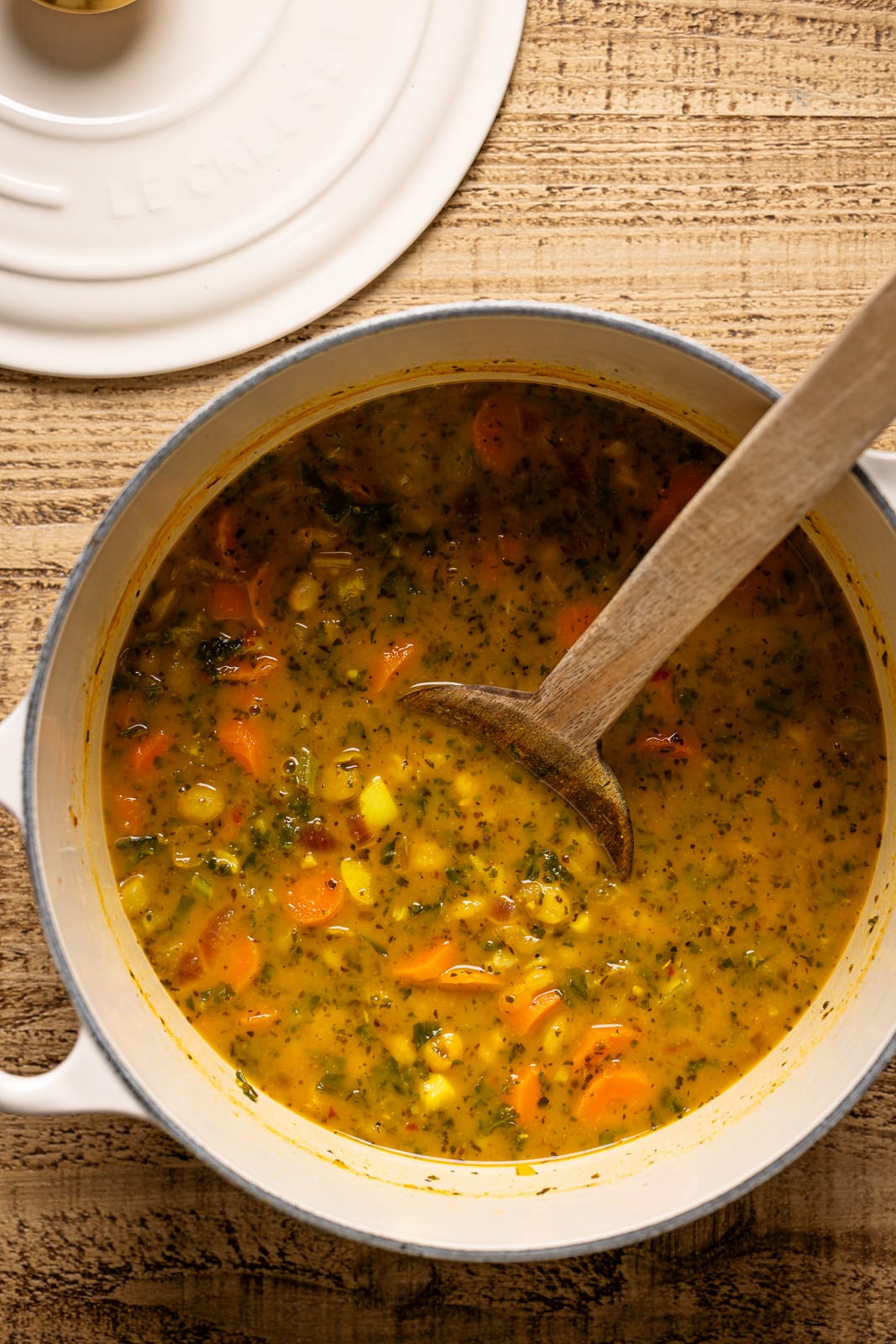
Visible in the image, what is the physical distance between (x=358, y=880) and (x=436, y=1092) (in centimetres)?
40

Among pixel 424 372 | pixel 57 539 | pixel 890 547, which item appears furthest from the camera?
pixel 57 539

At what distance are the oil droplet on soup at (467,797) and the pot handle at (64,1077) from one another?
32cm

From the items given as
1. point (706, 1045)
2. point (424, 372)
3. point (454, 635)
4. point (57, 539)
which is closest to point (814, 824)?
point (706, 1045)

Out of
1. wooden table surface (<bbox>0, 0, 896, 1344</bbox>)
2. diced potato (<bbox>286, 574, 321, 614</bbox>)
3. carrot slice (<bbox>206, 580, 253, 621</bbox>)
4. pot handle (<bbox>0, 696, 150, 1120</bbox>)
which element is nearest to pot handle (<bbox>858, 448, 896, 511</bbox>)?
wooden table surface (<bbox>0, 0, 896, 1344</bbox>)

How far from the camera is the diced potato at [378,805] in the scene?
199 cm

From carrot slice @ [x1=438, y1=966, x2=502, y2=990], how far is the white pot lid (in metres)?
1.15

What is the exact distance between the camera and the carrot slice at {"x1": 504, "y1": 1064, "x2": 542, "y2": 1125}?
2027mm

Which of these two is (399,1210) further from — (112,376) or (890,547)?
(112,376)

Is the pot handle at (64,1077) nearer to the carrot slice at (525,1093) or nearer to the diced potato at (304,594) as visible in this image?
the diced potato at (304,594)

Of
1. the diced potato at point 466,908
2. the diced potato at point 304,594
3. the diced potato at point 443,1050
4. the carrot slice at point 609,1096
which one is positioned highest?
the diced potato at point 304,594

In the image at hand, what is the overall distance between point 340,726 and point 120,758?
381mm

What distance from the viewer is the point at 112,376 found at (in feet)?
6.72

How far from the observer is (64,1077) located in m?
1.66

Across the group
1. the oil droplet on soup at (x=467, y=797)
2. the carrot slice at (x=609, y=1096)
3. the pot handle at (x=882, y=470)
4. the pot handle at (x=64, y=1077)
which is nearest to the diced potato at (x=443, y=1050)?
the oil droplet on soup at (x=467, y=797)
